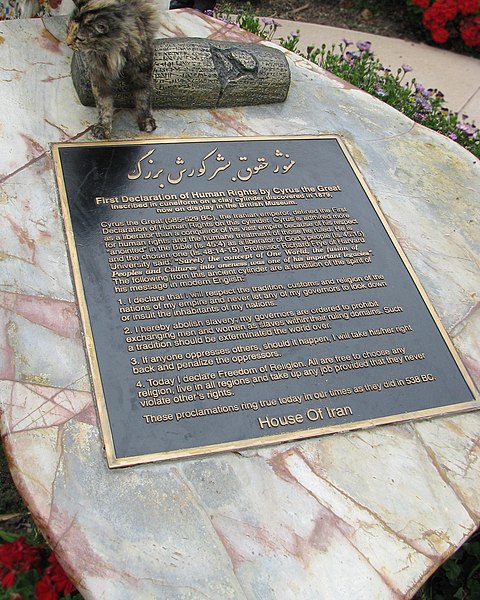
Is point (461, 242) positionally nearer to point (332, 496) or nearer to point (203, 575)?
point (332, 496)

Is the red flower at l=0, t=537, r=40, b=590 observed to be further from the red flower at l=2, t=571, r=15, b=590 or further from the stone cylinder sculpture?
the stone cylinder sculpture

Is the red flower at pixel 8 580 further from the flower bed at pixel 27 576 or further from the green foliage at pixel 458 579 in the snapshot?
the green foliage at pixel 458 579

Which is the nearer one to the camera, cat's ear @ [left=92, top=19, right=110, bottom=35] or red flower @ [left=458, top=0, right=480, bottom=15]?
cat's ear @ [left=92, top=19, right=110, bottom=35]

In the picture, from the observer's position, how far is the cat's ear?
3117 millimetres

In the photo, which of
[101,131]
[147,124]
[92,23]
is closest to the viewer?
[92,23]

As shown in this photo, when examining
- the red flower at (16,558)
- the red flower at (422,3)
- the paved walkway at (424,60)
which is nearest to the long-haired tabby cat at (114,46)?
the red flower at (16,558)

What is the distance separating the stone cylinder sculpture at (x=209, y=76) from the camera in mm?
3766

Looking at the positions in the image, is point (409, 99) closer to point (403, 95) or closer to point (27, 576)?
point (403, 95)

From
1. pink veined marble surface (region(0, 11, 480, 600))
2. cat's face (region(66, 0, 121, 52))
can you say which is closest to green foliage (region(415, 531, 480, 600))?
pink veined marble surface (region(0, 11, 480, 600))

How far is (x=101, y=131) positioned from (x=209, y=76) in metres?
0.77

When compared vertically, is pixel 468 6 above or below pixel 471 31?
above

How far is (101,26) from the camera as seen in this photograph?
313cm

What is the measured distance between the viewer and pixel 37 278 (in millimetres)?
2977

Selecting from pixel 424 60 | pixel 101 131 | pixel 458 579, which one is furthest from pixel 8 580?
pixel 424 60
